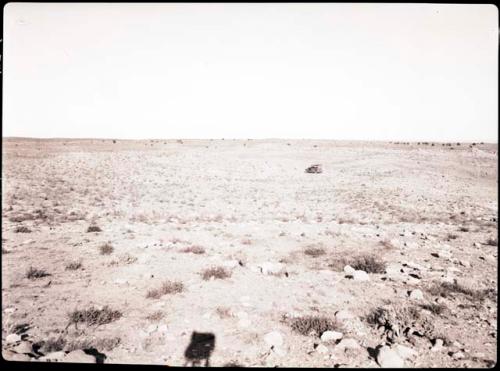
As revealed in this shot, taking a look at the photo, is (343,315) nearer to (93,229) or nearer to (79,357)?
(79,357)

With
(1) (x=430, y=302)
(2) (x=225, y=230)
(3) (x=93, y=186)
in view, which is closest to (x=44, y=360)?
(1) (x=430, y=302)

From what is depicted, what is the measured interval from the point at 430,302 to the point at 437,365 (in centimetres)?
165

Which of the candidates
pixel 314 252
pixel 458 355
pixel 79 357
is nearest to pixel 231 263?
pixel 314 252

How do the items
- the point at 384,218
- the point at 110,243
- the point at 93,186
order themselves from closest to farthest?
the point at 110,243, the point at 384,218, the point at 93,186

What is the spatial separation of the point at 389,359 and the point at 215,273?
346cm

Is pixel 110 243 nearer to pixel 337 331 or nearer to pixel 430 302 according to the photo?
pixel 337 331

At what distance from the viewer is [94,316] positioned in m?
5.05

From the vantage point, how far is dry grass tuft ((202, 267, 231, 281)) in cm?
660

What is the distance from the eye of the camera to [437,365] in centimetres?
414

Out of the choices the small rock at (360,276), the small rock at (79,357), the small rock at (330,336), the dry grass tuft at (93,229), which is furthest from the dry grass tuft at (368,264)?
the dry grass tuft at (93,229)

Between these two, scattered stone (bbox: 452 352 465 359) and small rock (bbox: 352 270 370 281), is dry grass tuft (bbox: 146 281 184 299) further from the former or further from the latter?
scattered stone (bbox: 452 352 465 359)

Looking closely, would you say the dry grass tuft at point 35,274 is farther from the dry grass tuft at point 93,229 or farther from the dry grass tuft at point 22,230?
the dry grass tuft at point 22,230

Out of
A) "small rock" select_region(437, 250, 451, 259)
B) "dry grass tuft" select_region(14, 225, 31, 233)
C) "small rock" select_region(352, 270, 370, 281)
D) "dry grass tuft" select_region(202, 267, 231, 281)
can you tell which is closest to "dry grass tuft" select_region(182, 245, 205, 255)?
"dry grass tuft" select_region(202, 267, 231, 281)

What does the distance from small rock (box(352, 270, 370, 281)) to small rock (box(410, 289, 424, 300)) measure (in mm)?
868
